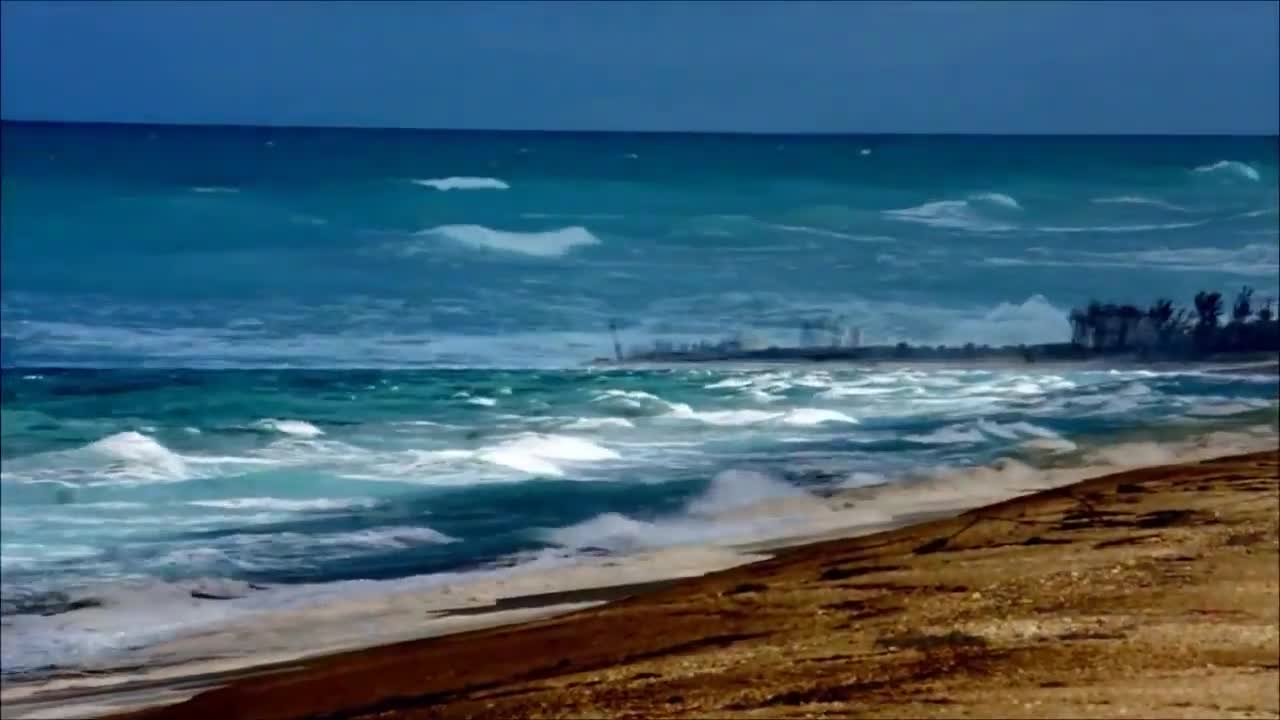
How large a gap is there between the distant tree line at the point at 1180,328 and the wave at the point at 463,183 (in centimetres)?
106

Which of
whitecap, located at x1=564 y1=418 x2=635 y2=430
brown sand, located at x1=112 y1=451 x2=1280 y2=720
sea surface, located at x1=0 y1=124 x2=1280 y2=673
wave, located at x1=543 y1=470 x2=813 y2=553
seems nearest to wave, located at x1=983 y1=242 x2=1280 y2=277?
sea surface, located at x1=0 y1=124 x2=1280 y2=673

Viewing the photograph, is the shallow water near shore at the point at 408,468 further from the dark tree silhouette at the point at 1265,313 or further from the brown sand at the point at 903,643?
the dark tree silhouette at the point at 1265,313

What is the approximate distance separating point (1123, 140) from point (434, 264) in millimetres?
1250

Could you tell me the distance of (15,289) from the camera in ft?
6.64

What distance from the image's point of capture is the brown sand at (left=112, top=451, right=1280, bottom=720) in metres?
2.04

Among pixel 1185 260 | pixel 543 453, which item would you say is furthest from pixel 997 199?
pixel 543 453

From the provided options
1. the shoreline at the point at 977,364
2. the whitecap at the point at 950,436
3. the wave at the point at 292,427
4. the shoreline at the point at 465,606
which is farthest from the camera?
the whitecap at the point at 950,436

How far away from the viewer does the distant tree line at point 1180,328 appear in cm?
238

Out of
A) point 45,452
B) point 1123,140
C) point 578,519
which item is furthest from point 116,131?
point 1123,140

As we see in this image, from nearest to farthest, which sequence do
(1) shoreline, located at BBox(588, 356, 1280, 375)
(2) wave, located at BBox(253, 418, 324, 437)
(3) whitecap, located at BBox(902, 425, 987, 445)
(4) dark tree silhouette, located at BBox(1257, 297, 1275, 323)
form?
(2) wave, located at BBox(253, 418, 324, 437) → (1) shoreline, located at BBox(588, 356, 1280, 375) → (3) whitecap, located at BBox(902, 425, 987, 445) → (4) dark tree silhouette, located at BBox(1257, 297, 1275, 323)

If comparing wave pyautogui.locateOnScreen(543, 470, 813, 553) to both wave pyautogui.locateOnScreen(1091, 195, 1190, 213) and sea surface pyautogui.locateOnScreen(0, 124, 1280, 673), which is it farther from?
wave pyautogui.locateOnScreen(1091, 195, 1190, 213)

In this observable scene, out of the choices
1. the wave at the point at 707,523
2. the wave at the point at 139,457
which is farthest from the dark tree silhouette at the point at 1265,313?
the wave at the point at 139,457

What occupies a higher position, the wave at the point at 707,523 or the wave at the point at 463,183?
the wave at the point at 463,183

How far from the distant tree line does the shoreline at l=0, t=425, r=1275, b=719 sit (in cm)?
24
